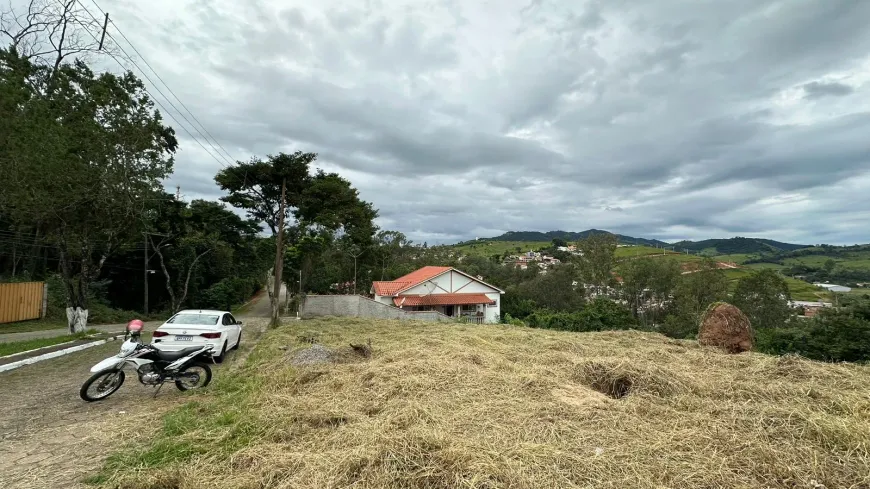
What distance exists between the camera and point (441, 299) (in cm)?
2972

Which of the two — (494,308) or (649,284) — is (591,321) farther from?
(649,284)

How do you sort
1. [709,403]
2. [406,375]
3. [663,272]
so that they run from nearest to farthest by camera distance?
[709,403] < [406,375] < [663,272]

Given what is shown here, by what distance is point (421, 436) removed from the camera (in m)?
3.38

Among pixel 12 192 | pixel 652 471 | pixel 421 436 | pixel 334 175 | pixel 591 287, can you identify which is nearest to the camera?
pixel 652 471

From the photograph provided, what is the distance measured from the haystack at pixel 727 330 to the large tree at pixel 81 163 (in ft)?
51.6

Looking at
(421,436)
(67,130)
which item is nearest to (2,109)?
(67,130)

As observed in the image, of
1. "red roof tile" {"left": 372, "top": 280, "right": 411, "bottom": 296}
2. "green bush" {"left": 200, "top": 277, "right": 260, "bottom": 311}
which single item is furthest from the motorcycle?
"red roof tile" {"left": 372, "top": 280, "right": 411, "bottom": 296}

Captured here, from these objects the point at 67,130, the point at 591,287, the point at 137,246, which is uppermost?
the point at 67,130

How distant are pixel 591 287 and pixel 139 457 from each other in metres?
39.0

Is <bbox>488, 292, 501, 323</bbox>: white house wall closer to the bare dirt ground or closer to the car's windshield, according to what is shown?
the car's windshield

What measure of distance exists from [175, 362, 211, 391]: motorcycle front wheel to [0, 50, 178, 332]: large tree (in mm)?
7875

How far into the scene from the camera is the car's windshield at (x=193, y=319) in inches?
332

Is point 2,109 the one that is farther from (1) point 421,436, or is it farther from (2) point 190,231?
(2) point 190,231

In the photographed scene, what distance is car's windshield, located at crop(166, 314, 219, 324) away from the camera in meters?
A: 8.43
